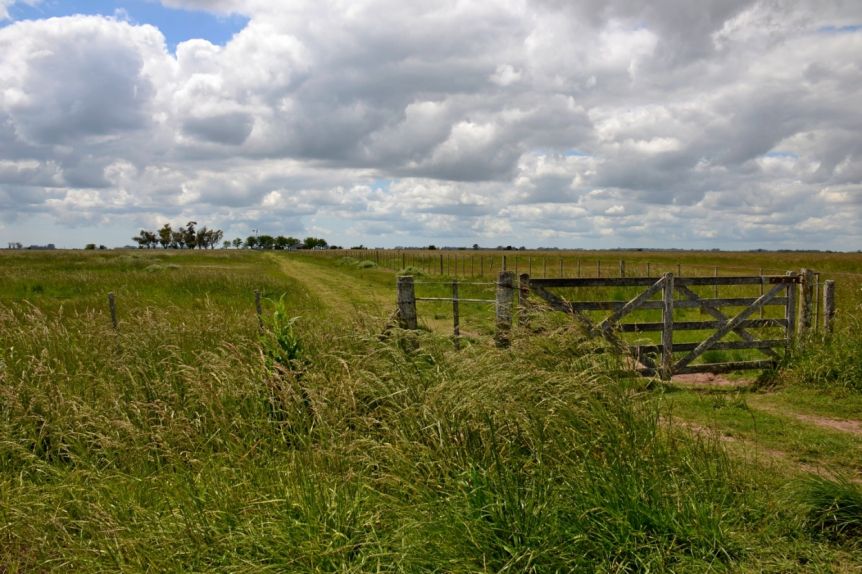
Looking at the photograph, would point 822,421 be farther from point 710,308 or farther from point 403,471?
point 403,471

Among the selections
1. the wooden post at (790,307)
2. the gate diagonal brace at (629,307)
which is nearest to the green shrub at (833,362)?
the wooden post at (790,307)

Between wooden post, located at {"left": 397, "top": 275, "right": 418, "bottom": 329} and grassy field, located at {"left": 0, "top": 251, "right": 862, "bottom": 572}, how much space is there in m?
1.06

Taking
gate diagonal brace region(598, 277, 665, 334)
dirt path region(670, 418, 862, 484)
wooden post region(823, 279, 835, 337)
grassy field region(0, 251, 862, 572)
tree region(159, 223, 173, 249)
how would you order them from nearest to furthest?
grassy field region(0, 251, 862, 572) < dirt path region(670, 418, 862, 484) < gate diagonal brace region(598, 277, 665, 334) < wooden post region(823, 279, 835, 337) < tree region(159, 223, 173, 249)

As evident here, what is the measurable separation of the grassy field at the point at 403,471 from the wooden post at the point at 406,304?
1.06 meters

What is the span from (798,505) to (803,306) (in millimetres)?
8054

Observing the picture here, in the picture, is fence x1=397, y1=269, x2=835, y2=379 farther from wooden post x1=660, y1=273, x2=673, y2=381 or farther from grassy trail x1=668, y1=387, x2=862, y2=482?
grassy trail x1=668, y1=387, x2=862, y2=482

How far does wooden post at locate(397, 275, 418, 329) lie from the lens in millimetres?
8555

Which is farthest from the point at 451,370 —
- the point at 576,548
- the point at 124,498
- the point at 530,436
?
the point at 124,498

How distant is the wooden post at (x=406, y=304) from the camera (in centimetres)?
855

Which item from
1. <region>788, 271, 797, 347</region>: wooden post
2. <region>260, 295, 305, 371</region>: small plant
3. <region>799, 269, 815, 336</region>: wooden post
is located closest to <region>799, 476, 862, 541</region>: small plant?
<region>260, 295, 305, 371</region>: small plant

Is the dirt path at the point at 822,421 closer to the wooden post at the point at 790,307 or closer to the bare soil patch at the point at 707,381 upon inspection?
the bare soil patch at the point at 707,381

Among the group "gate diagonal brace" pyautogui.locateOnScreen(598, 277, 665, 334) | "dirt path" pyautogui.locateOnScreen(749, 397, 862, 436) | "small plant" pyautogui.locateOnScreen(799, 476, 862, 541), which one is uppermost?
"gate diagonal brace" pyautogui.locateOnScreen(598, 277, 665, 334)

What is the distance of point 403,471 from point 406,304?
4.12 meters

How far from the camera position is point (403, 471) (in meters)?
4.74
